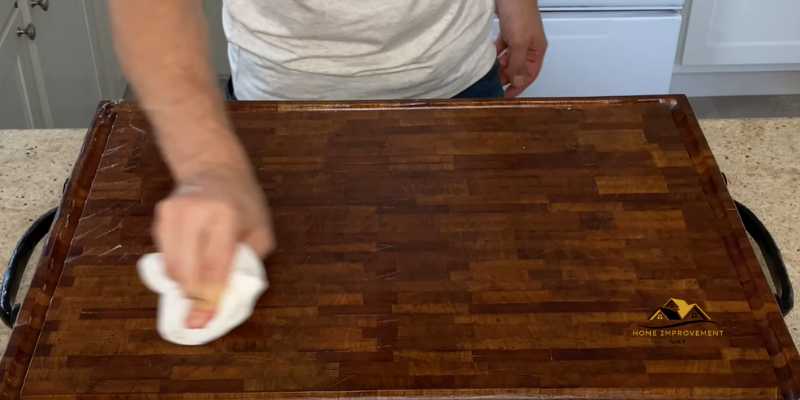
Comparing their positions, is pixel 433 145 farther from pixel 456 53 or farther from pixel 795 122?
pixel 795 122

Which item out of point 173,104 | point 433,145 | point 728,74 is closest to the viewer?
point 173,104

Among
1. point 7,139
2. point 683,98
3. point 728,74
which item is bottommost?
point 728,74

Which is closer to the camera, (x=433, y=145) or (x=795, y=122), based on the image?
(x=433, y=145)

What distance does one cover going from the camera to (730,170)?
995 mm

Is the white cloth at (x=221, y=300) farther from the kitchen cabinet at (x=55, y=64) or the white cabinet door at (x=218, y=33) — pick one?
the white cabinet door at (x=218, y=33)

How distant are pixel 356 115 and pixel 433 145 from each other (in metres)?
0.08

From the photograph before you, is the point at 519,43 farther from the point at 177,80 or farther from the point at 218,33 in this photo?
the point at 218,33

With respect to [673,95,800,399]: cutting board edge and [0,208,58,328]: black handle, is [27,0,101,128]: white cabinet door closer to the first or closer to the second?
[0,208,58,328]: black handle

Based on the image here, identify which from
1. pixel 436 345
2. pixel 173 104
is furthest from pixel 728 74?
pixel 173 104

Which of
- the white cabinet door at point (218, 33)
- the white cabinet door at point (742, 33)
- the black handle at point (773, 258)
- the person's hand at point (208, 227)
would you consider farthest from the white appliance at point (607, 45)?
the person's hand at point (208, 227)

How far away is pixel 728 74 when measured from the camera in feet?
8.23

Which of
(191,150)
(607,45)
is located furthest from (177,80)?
(607,45)

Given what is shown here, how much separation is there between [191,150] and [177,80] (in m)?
0.06

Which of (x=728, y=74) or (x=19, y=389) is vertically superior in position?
(x=19, y=389)
